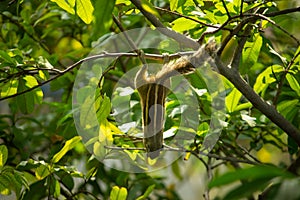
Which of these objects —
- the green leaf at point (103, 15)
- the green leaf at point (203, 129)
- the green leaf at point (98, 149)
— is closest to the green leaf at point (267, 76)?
the green leaf at point (203, 129)

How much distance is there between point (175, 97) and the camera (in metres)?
0.90

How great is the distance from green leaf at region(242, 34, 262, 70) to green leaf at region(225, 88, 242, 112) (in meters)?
0.06

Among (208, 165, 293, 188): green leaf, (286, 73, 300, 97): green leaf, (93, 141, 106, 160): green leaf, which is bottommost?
(93, 141, 106, 160): green leaf

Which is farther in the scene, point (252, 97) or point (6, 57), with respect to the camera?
point (6, 57)

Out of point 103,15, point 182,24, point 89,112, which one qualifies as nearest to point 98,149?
point 89,112

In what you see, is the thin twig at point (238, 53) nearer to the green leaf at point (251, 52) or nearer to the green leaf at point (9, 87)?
the green leaf at point (251, 52)

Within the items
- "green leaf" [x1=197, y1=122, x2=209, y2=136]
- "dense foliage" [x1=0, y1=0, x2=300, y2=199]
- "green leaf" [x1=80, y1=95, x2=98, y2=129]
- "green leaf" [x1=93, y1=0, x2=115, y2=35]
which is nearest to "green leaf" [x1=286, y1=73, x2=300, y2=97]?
"dense foliage" [x1=0, y1=0, x2=300, y2=199]

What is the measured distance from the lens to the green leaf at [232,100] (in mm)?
882

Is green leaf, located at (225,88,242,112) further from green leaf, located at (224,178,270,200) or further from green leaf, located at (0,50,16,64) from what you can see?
green leaf, located at (224,178,270,200)

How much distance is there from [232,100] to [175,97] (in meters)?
0.10

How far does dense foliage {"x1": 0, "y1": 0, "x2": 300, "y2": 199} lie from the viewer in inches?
23.4

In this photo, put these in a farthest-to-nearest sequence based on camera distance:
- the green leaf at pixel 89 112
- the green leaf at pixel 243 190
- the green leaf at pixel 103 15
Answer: the green leaf at pixel 89 112
the green leaf at pixel 103 15
the green leaf at pixel 243 190

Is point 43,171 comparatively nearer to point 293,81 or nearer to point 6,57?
point 6,57

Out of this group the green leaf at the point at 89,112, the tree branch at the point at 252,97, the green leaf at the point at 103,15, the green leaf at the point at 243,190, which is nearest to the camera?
the green leaf at the point at 243,190
